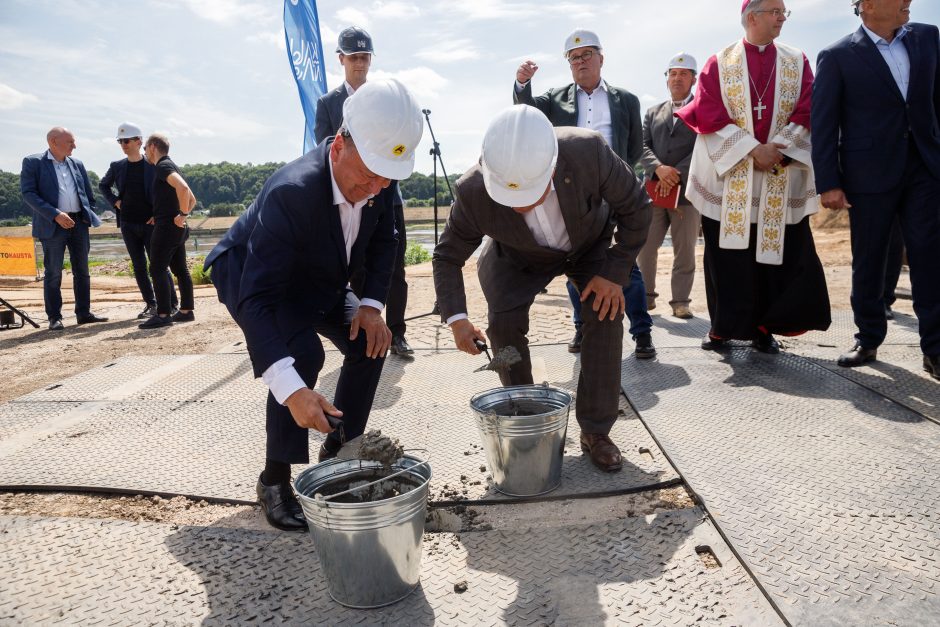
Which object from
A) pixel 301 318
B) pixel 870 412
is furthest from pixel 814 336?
pixel 301 318

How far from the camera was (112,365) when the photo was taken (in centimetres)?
524

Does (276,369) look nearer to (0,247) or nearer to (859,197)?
(859,197)

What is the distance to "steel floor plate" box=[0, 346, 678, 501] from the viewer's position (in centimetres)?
301

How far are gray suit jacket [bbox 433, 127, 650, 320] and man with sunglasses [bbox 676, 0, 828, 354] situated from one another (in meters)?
1.57

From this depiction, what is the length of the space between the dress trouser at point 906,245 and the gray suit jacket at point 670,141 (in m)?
1.96

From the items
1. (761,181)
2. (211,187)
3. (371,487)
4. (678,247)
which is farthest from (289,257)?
(211,187)

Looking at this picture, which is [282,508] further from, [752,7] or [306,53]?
[306,53]

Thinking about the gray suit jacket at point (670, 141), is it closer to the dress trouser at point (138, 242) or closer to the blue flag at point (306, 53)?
the blue flag at point (306, 53)

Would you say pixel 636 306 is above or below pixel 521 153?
below

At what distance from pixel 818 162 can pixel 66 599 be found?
4.40m

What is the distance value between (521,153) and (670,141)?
13.0 ft

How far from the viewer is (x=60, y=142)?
7.41 meters

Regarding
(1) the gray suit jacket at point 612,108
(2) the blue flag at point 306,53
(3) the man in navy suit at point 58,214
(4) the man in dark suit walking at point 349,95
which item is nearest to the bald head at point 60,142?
(3) the man in navy suit at point 58,214

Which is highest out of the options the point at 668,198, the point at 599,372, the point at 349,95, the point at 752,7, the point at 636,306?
the point at 752,7
